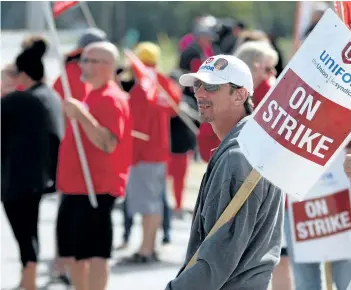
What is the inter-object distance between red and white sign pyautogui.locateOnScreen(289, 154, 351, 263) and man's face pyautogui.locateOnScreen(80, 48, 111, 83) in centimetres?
171

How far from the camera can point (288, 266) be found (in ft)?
25.1

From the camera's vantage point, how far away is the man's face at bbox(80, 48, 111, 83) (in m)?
7.75

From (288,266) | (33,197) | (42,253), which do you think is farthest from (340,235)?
(42,253)

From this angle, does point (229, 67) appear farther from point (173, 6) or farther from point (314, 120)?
point (173, 6)

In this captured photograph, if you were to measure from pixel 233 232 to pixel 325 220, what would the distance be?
7.47 feet

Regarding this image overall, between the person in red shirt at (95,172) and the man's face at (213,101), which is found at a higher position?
the man's face at (213,101)

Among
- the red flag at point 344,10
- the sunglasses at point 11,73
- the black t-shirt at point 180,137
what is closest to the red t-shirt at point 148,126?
the sunglasses at point 11,73

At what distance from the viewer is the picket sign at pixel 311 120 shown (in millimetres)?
4273

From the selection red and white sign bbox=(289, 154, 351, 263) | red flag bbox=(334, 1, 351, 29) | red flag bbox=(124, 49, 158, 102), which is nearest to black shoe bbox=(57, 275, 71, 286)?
red flag bbox=(124, 49, 158, 102)

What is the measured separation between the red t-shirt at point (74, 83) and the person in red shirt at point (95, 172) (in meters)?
1.38

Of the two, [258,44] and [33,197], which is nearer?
[258,44]

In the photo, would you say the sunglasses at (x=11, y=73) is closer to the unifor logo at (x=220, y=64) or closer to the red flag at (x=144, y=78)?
the red flag at (x=144, y=78)

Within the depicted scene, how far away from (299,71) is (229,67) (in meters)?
0.45

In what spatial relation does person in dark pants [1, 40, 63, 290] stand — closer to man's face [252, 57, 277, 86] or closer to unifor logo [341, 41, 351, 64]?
man's face [252, 57, 277, 86]
